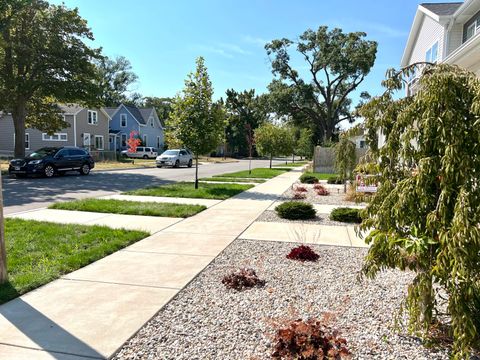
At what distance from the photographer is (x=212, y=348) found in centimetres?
323

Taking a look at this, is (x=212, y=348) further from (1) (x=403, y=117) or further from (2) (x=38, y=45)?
(2) (x=38, y=45)

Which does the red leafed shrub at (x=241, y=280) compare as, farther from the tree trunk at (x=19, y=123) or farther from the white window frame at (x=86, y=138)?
the white window frame at (x=86, y=138)

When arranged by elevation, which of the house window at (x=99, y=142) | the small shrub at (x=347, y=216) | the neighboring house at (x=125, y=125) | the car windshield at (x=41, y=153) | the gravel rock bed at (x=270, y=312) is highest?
the neighboring house at (x=125, y=125)

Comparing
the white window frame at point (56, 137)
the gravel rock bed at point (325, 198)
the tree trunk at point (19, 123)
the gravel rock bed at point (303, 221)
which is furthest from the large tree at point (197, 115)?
the white window frame at point (56, 137)

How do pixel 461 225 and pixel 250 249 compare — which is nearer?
pixel 461 225

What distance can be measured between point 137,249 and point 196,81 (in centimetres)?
1030

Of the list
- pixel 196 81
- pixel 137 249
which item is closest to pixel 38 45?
pixel 196 81

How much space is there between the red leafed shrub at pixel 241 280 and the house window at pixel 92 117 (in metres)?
42.4

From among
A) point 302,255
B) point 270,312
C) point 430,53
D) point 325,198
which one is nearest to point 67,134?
point 325,198

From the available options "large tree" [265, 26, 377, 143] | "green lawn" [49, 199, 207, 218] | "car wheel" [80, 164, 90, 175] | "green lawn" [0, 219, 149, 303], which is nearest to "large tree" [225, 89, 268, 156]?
"large tree" [265, 26, 377, 143]

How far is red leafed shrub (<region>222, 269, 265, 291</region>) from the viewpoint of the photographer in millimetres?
4680

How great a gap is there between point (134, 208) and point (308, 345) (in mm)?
8014

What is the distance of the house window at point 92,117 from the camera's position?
43000 millimetres

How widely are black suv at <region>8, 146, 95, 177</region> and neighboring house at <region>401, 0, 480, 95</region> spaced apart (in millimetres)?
17773
